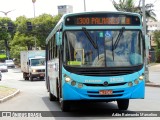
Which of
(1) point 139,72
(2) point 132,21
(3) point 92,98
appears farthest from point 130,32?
(3) point 92,98

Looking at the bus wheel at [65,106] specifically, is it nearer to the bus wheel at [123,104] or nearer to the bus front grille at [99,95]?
Result: the bus front grille at [99,95]

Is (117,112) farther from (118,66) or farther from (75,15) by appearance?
(75,15)

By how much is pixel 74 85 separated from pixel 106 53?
1352mm

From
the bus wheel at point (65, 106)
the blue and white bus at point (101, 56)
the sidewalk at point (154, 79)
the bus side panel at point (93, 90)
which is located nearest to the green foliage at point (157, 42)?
the sidewalk at point (154, 79)

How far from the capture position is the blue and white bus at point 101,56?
1336 centimetres

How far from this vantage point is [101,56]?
1349cm

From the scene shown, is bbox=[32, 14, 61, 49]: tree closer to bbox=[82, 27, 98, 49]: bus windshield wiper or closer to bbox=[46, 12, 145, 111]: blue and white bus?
bbox=[46, 12, 145, 111]: blue and white bus

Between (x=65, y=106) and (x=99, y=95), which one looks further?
(x=65, y=106)

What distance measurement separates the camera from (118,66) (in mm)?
13508

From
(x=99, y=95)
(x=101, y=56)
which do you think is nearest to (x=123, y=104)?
(x=99, y=95)

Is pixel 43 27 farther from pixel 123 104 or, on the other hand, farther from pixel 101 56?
pixel 101 56

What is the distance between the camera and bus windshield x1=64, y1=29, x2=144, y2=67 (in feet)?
44.2

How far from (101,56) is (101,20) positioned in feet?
3.88

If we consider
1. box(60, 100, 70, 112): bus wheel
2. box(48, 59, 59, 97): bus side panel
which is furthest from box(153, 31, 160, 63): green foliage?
box(60, 100, 70, 112): bus wheel
